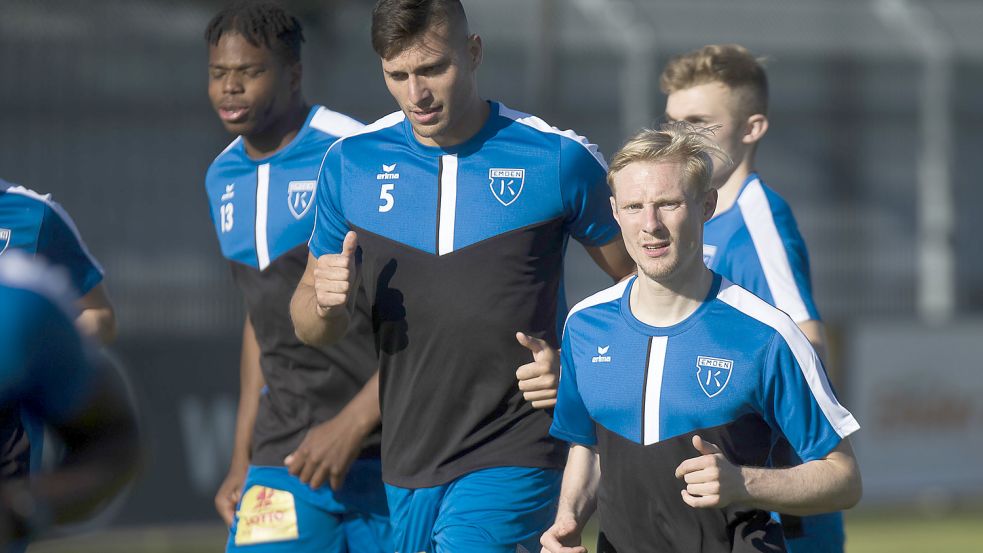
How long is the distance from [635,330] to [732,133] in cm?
135

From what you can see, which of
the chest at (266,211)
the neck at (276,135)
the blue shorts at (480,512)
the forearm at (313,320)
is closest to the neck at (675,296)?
the blue shorts at (480,512)

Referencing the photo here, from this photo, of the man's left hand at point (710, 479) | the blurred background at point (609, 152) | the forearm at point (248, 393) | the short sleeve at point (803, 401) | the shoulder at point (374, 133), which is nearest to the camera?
the man's left hand at point (710, 479)

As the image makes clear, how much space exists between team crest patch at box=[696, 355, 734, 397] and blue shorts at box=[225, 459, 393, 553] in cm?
146

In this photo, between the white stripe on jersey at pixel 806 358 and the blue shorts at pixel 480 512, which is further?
the blue shorts at pixel 480 512

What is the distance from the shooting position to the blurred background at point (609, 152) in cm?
1096

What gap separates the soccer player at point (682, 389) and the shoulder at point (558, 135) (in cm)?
37

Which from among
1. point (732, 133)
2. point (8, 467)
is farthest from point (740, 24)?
point (8, 467)

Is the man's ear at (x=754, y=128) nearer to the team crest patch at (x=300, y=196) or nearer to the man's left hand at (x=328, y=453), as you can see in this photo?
the team crest patch at (x=300, y=196)

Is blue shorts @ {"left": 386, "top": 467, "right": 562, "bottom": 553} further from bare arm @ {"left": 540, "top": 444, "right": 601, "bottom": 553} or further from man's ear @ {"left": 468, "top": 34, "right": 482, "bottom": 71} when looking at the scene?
man's ear @ {"left": 468, "top": 34, "right": 482, "bottom": 71}

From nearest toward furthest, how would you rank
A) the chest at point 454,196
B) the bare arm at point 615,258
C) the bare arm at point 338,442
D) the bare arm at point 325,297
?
1. the bare arm at point 325,297
2. the chest at point 454,196
3. the bare arm at point 615,258
4. the bare arm at point 338,442

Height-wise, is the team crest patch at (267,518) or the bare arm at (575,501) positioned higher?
the bare arm at (575,501)

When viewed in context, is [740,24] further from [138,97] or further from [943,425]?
[138,97]

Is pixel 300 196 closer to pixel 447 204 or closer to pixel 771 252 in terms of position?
pixel 447 204

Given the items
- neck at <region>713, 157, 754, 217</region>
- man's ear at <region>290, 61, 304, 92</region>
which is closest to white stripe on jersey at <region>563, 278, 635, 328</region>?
neck at <region>713, 157, 754, 217</region>
